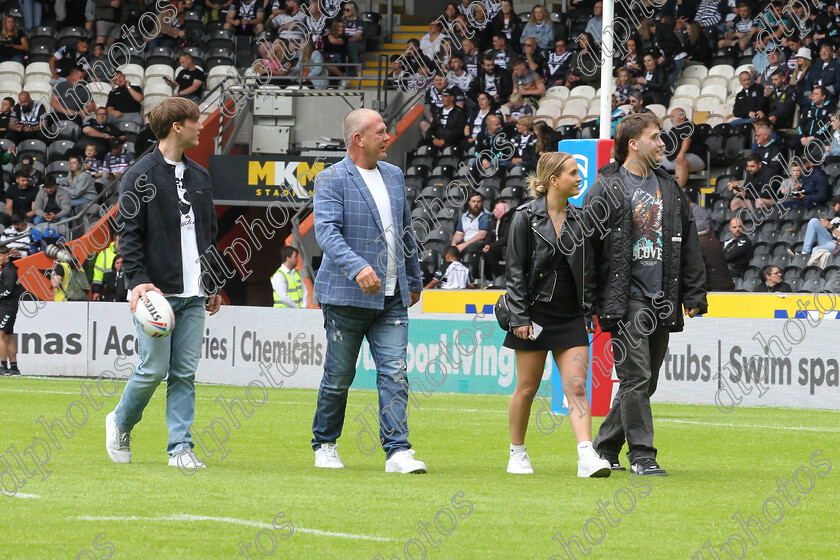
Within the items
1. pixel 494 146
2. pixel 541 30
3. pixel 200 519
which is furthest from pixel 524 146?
pixel 200 519

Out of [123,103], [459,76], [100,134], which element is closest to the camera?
[459,76]

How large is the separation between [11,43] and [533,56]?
13348 mm

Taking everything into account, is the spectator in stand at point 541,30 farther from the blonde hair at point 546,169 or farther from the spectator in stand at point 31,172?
the blonde hair at point 546,169

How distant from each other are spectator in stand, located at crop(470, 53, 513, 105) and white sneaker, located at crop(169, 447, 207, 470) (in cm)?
1701

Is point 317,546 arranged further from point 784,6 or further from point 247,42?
point 247,42

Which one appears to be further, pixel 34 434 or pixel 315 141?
pixel 315 141

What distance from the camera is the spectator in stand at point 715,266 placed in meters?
17.6

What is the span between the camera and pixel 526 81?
2478 cm

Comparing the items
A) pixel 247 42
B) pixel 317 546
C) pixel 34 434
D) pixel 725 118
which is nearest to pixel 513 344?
pixel 317 546

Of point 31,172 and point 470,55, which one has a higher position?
point 470,55

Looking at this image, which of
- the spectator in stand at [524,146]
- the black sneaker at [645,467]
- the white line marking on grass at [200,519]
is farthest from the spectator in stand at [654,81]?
the white line marking on grass at [200,519]

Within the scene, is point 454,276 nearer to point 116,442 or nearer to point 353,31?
point 353,31

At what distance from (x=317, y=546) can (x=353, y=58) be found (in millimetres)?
23518

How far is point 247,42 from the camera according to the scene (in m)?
29.7
